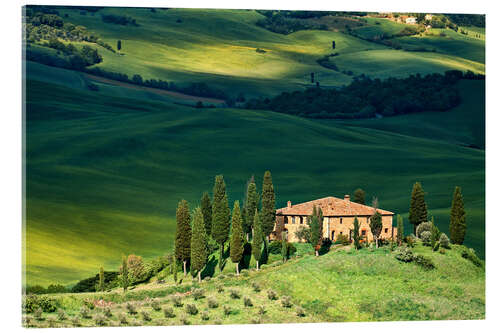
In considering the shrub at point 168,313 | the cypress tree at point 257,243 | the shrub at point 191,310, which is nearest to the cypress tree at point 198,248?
the cypress tree at point 257,243

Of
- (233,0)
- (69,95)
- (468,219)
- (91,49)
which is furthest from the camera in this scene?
(69,95)

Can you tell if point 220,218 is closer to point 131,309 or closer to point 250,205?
point 250,205

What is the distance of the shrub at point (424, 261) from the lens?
41750 mm

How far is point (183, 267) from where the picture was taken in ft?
149

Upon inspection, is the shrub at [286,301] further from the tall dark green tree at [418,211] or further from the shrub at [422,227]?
the tall dark green tree at [418,211]

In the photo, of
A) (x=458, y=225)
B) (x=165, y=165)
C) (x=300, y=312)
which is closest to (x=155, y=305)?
(x=300, y=312)

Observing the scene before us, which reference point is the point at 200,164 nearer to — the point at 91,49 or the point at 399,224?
the point at 91,49

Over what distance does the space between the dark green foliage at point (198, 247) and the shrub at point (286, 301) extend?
590cm

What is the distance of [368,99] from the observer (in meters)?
90.7

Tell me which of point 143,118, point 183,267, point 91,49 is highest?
point 91,49

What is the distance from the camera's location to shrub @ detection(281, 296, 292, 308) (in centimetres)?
3866

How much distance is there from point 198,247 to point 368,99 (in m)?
50.7

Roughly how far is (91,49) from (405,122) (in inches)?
1262
